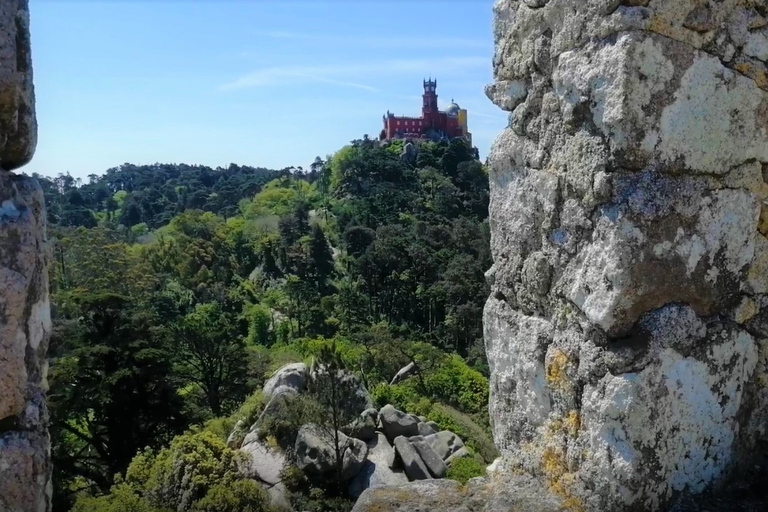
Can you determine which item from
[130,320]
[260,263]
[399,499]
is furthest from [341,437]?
[260,263]

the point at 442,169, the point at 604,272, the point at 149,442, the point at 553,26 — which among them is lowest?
the point at 149,442

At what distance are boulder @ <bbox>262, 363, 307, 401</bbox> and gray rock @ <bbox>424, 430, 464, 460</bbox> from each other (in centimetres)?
361

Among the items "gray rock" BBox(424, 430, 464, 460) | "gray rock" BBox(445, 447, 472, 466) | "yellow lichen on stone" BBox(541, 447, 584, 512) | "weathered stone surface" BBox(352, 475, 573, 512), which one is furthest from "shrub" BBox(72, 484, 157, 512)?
"yellow lichen on stone" BBox(541, 447, 584, 512)

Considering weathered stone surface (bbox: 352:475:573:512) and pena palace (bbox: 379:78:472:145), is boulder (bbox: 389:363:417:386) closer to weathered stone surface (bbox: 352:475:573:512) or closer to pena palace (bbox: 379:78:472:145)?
weathered stone surface (bbox: 352:475:573:512)

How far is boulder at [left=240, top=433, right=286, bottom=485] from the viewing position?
14.1 meters

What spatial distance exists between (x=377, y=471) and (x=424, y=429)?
2204 mm

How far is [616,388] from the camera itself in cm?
220

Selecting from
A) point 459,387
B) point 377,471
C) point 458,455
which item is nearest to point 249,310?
point 459,387

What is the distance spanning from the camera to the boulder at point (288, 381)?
58.7 ft

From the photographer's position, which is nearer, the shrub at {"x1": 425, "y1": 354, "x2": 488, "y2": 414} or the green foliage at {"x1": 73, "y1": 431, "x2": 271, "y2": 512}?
the green foliage at {"x1": 73, "y1": 431, "x2": 271, "y2": 512}

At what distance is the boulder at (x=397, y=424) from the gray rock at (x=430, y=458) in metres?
0.93

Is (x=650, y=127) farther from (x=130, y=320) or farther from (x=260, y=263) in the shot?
(x=260, y=263)

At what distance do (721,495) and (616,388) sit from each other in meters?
0.60

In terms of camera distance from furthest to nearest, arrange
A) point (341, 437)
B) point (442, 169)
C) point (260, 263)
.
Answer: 1. point (442, 169)
2. point (260, 263)
3. point (341, 437)
